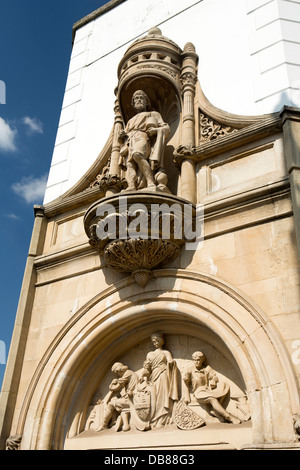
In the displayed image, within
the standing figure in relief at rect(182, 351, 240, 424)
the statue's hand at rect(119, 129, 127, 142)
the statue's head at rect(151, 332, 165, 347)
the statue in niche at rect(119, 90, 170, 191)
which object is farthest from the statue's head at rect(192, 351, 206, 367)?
the statue's hand at rect(119, 129, 127, 142)

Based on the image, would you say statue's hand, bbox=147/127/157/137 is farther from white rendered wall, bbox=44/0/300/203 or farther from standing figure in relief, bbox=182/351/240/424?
standing figure in relief, bbox=182/351/240/424

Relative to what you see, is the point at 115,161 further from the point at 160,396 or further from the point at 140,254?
the point at 160,396

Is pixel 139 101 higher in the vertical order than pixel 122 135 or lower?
higher

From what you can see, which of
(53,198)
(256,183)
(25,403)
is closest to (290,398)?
(256,183)

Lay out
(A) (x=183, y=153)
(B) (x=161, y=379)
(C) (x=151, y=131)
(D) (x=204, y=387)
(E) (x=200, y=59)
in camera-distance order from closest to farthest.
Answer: (D) (x=204, y=387) → (B) (x=161, y=379) → (A) (x=183, y=153) → (C) (x=151, y=131) → (E) (x=200, y=59)

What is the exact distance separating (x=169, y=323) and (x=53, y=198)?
361cm

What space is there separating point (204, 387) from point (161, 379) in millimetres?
569

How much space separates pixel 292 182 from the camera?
5.48 metres

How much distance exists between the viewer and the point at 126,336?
6.54 metres

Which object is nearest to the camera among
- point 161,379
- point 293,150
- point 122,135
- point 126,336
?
point 293,150

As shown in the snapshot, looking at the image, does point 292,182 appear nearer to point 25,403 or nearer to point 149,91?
point 149,91

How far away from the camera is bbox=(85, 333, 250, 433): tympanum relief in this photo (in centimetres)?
545

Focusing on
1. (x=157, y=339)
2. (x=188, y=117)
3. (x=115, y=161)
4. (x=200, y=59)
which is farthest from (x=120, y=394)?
(x=200, y=59)

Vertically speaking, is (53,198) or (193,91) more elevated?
(193,91)
